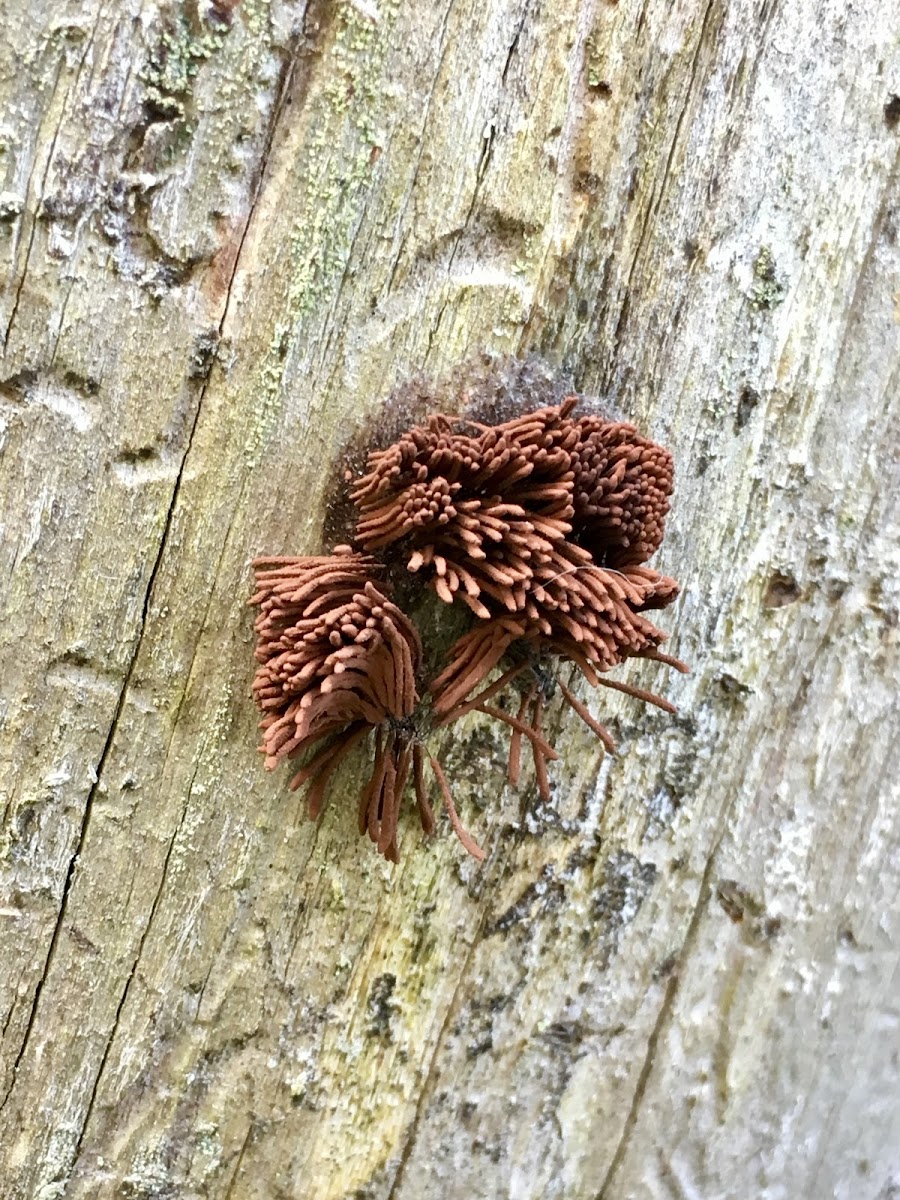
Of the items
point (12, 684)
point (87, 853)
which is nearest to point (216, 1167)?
point (87, 853)

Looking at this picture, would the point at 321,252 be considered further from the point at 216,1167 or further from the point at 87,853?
the point at 216,1167

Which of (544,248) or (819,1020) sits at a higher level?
(544,248)

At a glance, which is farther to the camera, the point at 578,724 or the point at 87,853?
the point at 578,724
